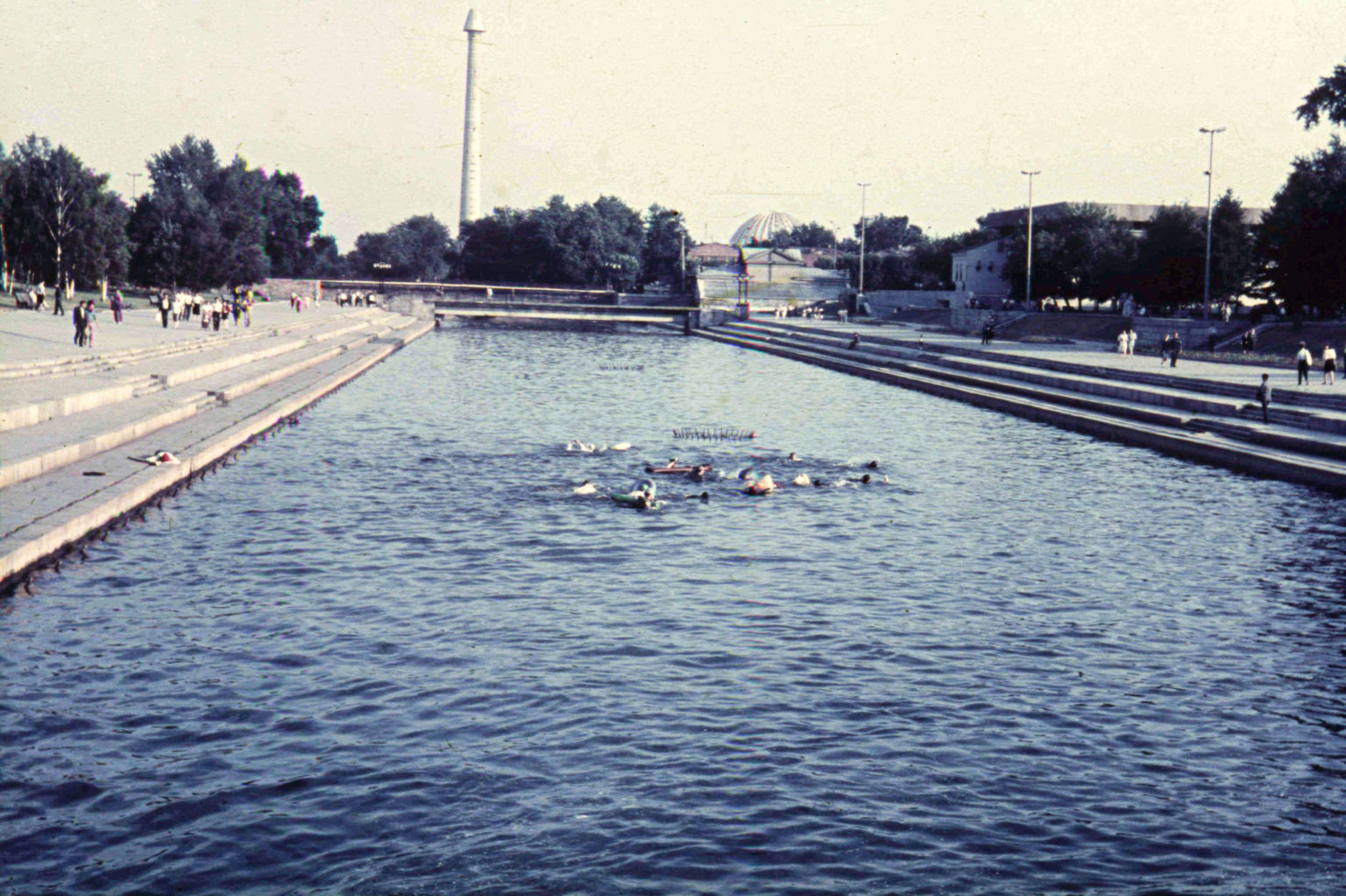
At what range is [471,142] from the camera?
154 m

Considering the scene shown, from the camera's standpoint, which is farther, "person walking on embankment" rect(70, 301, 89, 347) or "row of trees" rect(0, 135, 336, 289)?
"row of trees" rect(0, 135, 336, 289)

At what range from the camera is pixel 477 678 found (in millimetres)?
11570

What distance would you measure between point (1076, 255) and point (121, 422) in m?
77.6

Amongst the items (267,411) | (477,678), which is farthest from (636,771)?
(267,411)

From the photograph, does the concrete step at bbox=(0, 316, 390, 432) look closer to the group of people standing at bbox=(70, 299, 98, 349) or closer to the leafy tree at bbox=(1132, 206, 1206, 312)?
the group of people standing at bbox=(70, 299, 98, 349)

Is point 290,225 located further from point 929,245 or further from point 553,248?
point 929,245

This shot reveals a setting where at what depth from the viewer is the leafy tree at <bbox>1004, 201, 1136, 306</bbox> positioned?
86.6 metres

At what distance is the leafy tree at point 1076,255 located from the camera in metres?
86.6

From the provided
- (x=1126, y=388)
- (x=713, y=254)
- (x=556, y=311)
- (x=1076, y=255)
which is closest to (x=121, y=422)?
(x=1126, y=388)

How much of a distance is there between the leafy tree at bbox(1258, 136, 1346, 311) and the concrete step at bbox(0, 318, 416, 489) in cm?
3810

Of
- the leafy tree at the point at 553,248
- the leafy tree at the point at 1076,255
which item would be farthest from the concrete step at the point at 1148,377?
the leafy tree at the point at 553,248

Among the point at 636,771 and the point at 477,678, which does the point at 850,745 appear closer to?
the point at 636,771

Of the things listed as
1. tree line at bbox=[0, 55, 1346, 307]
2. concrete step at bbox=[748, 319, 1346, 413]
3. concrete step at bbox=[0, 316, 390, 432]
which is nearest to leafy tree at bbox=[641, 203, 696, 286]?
tree line at bbox=[0, 55, 1346, 307]

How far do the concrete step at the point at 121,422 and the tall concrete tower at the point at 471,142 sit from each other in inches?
4466
